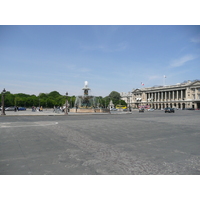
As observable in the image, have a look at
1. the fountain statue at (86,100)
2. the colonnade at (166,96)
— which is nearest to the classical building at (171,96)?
the colonnade at (166,96)

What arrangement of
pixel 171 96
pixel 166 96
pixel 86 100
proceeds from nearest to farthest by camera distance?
pixel 86 100 → pixel 171 96 → pixel 166 96

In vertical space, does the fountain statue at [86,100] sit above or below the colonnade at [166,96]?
below

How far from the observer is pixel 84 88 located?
53406 mm

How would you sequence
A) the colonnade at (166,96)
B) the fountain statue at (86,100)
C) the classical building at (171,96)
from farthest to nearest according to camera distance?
the colonnade at (166,96)
the classical building at (171,96)
the fountain statue at (86,100)

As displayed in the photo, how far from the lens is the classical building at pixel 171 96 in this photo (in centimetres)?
10731

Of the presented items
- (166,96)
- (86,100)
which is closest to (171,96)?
(166,96)

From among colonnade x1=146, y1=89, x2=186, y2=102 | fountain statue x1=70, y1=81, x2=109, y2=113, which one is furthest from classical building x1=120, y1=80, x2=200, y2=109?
fountain statue x1=70, y1=81, x2=109, y2=113

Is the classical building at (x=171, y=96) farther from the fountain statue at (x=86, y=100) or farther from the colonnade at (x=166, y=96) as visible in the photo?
the fountain statue at (x=86, y=100)

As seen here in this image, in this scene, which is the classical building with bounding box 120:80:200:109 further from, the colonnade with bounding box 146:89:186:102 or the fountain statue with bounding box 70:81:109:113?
the fountain statue with bounding box 70:81:109:113

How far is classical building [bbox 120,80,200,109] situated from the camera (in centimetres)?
10731

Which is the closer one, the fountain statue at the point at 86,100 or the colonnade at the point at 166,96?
the fountain statue at the point at 86,100

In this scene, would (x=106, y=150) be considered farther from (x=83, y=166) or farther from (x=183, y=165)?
(x=183, y=165)

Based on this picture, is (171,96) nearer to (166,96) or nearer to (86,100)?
(166,96)

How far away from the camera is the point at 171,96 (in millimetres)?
128375
